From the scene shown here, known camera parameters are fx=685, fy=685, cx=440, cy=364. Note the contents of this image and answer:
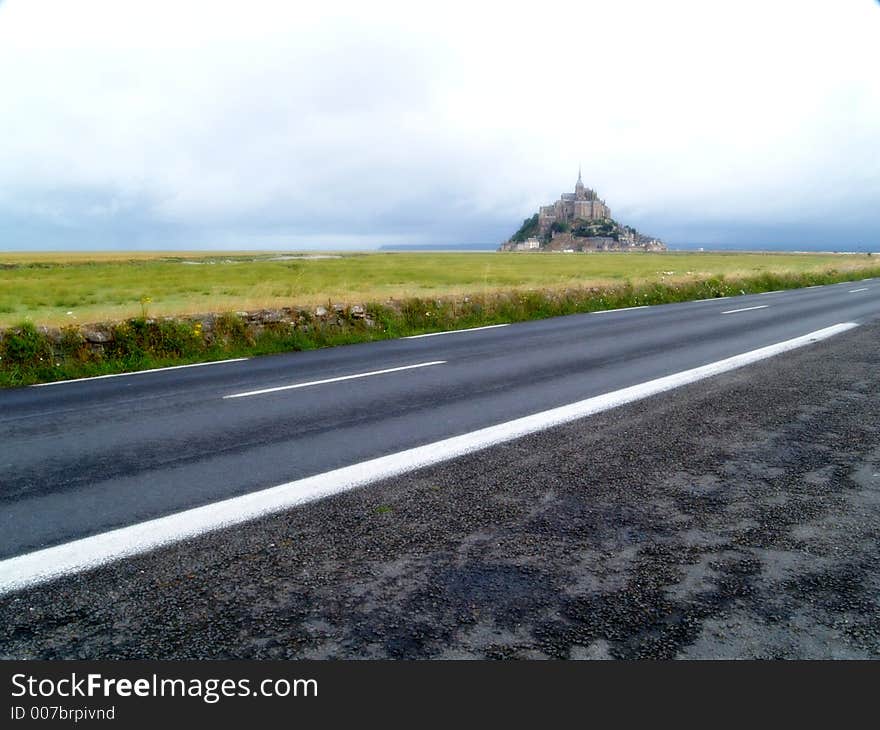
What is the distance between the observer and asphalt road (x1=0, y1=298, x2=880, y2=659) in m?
2.78

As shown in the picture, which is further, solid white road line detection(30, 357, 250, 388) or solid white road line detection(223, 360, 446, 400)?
solid white road line detection(30, 357, 250, 388)

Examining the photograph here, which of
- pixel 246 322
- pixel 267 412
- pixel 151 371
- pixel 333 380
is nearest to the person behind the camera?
pixel 267 412

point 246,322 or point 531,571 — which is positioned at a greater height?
point 246,322

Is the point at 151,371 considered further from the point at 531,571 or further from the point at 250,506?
the point at 531,571

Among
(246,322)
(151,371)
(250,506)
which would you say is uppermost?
(246,322)

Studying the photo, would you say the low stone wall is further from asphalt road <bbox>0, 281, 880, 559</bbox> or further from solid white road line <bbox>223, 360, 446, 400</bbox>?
solid white road line <bbox>223, 360, 446, 400</bbox>

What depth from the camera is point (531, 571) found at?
11.0ft

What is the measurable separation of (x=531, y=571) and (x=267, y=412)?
4.40m

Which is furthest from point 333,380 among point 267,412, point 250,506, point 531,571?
point 531,571

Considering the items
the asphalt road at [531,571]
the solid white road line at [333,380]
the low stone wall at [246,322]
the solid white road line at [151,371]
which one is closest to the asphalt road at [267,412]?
the solid white road line at [333,380]

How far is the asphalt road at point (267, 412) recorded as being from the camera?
4.61m

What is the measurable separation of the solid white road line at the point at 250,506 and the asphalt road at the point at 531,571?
0.46ft

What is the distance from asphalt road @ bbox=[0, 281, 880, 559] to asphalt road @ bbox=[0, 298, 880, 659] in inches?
35.3

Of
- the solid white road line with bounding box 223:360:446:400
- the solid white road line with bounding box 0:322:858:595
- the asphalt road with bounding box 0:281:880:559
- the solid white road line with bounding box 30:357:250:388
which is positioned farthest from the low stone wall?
the solid white road line with bounding box 0:322:858:595
